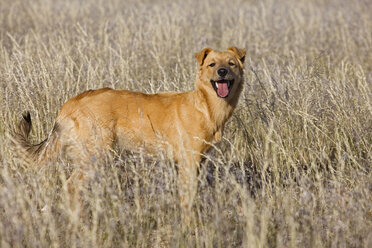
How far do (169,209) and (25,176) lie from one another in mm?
1225

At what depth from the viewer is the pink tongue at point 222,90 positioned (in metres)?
3.95

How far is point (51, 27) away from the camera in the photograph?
8.40 meters

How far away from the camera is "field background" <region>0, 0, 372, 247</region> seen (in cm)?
287

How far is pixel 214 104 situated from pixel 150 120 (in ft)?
2.00

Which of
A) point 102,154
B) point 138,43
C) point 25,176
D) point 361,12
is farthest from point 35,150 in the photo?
point 361,12

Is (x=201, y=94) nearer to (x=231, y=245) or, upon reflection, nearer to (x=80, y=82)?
(x=231, y=245)

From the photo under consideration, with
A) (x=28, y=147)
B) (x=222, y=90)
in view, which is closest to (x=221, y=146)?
(x=222, y=90)

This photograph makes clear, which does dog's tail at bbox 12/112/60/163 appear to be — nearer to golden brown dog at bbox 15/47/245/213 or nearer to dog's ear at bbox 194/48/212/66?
golden brown dog at bbox 15/47/245/213

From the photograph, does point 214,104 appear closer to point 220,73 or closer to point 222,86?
point 222,86

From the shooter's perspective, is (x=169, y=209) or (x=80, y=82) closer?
(x=169, y=209)

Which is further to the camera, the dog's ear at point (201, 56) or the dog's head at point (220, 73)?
the dog's ear at point (201, 56)

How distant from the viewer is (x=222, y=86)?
398 centimetres

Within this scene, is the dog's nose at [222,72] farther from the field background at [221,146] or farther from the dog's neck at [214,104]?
the field background at [221,146]

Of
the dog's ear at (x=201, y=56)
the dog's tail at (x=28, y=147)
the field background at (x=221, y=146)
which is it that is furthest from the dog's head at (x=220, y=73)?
the dog's tail at (x=28, y=147)
